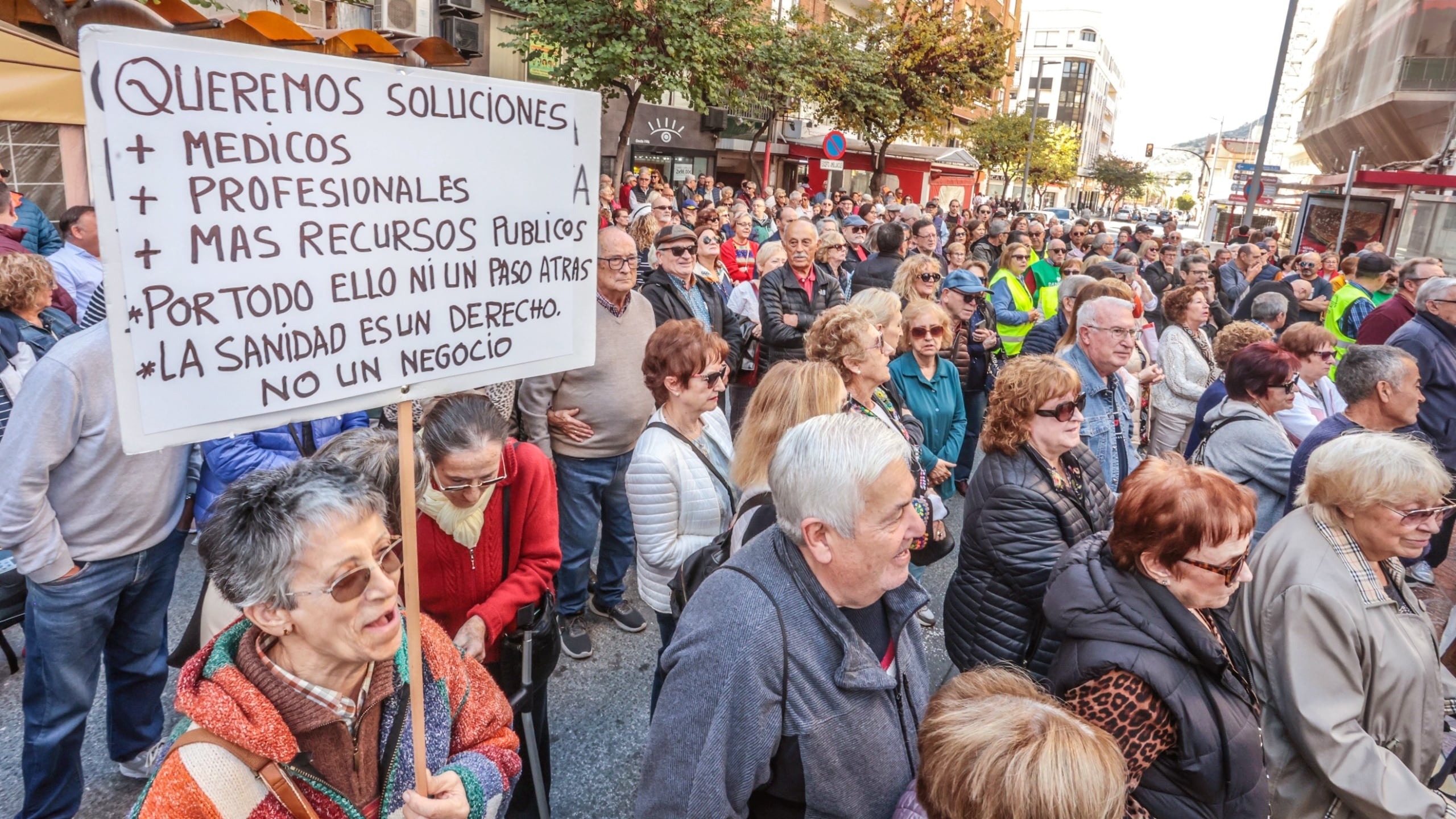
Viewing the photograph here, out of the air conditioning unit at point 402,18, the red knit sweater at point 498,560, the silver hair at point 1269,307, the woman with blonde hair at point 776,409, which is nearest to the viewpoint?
the red knit sweater at point 498,560

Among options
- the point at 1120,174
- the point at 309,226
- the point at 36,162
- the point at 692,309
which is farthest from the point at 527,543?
the point at 1120,174

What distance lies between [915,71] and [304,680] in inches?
901

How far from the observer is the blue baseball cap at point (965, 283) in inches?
227

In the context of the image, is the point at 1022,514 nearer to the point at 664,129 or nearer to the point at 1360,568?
the point at 1360,568

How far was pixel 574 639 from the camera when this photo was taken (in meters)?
4.07

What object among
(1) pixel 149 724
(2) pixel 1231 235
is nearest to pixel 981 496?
(1) pixel 149 724

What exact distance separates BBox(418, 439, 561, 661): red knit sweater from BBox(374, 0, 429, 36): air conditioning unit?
1495cm

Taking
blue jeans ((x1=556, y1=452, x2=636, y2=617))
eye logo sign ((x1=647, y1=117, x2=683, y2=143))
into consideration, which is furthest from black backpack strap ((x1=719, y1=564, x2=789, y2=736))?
eye logo sign ((x1=647, y1=117, x2=683, y2=143))

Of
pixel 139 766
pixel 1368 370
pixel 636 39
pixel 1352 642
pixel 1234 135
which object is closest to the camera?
pixel 1352 642

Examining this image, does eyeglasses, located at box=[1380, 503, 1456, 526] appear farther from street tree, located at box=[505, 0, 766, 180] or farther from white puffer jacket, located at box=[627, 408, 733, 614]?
street tree, located at box=[505, 0, 766, 180]

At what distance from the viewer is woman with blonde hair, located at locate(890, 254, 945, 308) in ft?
19.6

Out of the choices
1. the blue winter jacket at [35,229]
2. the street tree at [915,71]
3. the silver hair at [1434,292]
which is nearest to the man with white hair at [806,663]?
the silver hair at [1434,292]

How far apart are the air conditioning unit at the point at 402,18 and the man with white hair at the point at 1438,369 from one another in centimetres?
1538

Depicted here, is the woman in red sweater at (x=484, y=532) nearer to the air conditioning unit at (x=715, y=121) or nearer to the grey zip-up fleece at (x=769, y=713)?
the grey zip-up fleece at (x=769, y=713)
